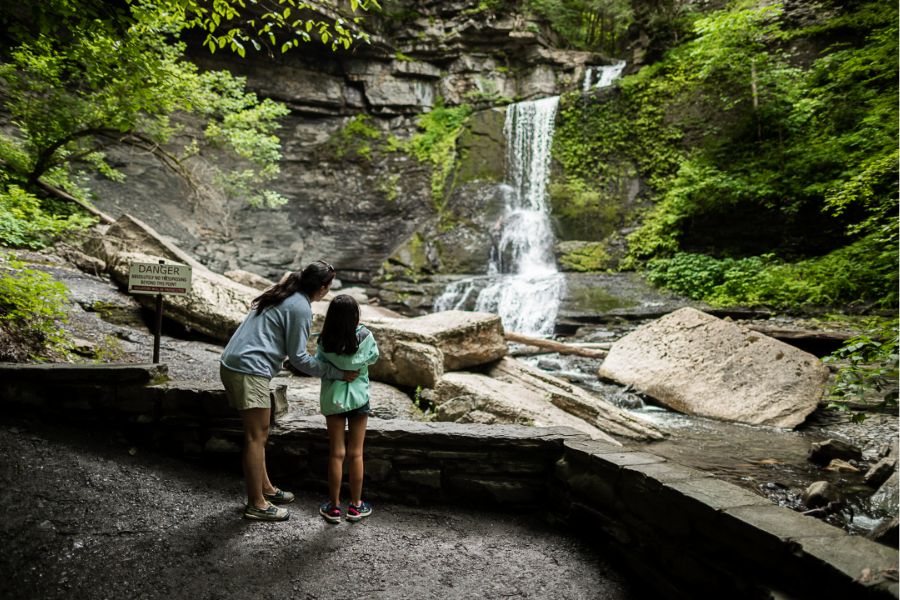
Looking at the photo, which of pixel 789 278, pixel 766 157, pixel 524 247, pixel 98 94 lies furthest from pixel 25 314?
pixel 766 157

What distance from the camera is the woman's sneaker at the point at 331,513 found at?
9.63ft

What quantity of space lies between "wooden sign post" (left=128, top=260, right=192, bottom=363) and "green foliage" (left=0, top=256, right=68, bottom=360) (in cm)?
93

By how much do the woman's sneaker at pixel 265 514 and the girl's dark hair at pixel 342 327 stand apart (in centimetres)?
103

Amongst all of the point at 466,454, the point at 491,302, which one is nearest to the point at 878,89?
the point at 491,302

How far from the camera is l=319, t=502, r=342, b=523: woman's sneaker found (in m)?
2.94

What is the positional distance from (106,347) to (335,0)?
16.7 metres

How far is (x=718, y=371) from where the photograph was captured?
22.5 feet

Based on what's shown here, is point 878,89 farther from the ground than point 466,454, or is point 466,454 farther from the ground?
point 878,89

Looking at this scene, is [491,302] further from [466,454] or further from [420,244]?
[466,454]

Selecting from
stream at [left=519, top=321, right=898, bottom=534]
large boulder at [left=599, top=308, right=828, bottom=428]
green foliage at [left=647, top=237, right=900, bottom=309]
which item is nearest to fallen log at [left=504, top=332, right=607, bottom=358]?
large boulder at [left=599, top=308, right=828, bottom=428]

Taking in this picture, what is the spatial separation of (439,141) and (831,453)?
16.9 m

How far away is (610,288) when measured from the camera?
1213 centimetres

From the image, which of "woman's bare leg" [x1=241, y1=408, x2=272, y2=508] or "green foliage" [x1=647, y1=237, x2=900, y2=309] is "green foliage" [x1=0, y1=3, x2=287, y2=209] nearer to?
"woman's bare leg" [x1=241, y1=408, x2=272, y2=508]

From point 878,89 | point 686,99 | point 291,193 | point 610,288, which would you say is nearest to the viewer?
point 878,89
